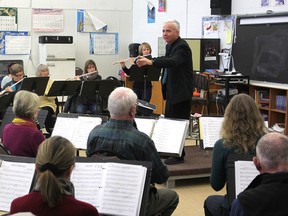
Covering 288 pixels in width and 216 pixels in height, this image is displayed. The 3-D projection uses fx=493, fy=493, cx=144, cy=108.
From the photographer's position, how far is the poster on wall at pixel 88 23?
10.8 metres

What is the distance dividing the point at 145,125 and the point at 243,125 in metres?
1.47

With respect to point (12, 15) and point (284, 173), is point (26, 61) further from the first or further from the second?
point (284, 173)

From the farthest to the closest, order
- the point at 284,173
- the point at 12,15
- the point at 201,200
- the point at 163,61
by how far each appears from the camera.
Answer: the point at 12,15
the point at 163,61
the point at 201,200
the point at 284,173

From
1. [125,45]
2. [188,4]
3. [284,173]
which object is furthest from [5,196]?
[125,45]

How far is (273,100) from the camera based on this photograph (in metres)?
6.98

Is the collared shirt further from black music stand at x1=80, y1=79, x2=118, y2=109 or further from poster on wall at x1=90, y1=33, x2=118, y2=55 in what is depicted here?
poster on wall at x1=90, y1=33, x2=118, y2=55

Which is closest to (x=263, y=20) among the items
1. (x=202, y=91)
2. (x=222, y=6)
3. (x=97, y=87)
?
(x=222, y=6)

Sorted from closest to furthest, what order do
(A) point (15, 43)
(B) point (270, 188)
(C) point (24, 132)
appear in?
1. (B) point (270, 188)
2. (C) point (24, 132)
3. (A) point (15, 43)

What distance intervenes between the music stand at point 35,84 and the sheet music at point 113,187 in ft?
12.7

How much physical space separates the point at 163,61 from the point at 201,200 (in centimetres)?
141

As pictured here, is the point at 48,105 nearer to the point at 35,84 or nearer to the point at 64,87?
the point at 64,87

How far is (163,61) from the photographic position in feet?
16.1

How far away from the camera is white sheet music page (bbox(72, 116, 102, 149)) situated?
4215 mm

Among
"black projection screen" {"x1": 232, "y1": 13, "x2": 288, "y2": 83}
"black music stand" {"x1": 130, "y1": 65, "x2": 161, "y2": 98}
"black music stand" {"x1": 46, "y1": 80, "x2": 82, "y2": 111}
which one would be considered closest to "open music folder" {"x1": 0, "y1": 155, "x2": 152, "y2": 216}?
"black music stand" {"x1": 46, "y1": 80, "x2": 82, "y2": 111}
